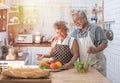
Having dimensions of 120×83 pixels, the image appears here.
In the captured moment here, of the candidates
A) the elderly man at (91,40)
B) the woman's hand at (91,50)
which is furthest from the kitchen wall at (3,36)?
the woman's hand at (91,50)

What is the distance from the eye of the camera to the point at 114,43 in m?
3.74

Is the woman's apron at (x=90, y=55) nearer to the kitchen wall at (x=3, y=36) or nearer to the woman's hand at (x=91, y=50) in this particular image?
A: the woman's hand at (x=91, y=50)

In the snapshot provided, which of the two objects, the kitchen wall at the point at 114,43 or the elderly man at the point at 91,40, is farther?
the kitchen wall at the point at 114,43

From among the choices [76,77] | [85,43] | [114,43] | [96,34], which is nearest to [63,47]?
[85,43]

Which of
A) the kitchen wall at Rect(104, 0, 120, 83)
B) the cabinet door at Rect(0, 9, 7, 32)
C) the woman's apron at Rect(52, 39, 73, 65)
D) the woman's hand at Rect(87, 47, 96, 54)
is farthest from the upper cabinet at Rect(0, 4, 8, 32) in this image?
the woman's hand at Rect(87, 47, 96, 54)

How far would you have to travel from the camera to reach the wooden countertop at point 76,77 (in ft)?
6.10

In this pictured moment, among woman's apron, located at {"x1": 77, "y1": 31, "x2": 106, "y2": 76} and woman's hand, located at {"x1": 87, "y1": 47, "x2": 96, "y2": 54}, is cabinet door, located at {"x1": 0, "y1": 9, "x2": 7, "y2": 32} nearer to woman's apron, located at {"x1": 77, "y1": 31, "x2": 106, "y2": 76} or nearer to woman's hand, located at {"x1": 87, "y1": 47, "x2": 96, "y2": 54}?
woman's apron, located at {"x1": 77, "y1": 31, "x2": 106, "y2": 76}

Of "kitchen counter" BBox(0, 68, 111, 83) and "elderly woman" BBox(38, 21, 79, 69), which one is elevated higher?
"elderly woman" BBox(38, 21, 79, 69)

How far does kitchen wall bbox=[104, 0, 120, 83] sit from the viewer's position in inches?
139

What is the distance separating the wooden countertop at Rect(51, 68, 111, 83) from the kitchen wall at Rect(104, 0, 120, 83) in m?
1.48

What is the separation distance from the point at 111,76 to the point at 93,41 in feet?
4.93

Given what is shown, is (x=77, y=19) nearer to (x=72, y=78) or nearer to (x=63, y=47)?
(x=63, y=47)

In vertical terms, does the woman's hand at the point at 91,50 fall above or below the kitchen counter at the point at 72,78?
above

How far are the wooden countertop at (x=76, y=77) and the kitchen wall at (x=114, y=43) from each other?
148 cm
